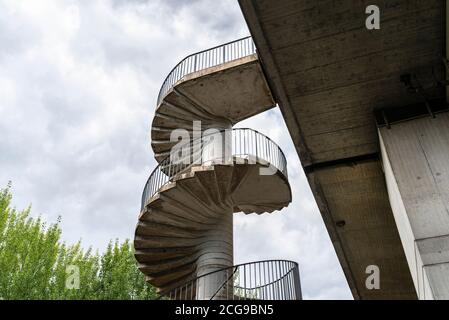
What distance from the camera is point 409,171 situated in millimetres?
6957

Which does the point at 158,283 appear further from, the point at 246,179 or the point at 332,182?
the point at 332,182

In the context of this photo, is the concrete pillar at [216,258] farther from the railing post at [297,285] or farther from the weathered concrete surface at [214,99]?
Answer: the weathered concrete surface at [214,99]

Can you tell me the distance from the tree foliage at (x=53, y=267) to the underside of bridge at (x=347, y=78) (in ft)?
30.8

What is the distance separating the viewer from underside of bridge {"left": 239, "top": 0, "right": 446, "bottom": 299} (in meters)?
6.64

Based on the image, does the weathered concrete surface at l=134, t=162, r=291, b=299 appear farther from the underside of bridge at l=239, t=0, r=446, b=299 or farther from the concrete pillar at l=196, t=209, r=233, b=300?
the underside of bridge at l=239, t=0, r=446, b=299

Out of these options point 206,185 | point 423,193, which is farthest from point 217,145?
point 423,193

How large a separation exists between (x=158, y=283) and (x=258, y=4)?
8844mm

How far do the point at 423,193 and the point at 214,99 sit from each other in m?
7.38

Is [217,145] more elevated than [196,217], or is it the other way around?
[217,145]

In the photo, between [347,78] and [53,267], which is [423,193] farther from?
[53,267]

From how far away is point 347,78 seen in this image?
750cm

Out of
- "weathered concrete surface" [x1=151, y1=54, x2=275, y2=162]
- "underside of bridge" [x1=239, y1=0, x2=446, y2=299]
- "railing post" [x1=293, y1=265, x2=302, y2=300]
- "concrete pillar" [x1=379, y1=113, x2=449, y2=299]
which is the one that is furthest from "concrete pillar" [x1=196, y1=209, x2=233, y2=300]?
"concrete pillar" [x1=379, y1=113, x2=449, y2=299]
